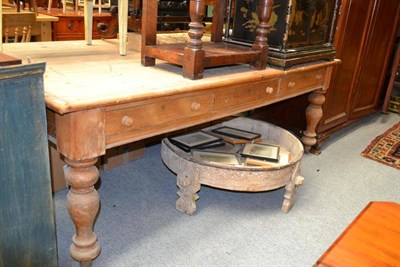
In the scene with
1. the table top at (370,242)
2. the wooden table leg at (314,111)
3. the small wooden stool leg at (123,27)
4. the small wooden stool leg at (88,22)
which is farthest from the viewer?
the wooden table leg at (314,111)

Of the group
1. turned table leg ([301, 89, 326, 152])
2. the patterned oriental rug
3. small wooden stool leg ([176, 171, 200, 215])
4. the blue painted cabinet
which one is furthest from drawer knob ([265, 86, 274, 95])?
the patterned oriental rug

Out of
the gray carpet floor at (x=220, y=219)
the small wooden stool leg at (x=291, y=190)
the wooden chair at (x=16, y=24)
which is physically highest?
the wooden chair at (x=16, y=24)

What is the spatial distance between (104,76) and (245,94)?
2.28 feet

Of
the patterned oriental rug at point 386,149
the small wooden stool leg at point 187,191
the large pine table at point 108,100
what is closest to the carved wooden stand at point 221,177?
the small wooden stool leg at point 187,191

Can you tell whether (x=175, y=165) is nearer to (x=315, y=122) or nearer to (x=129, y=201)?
(x=129, y=201)

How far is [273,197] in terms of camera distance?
2.26 metres

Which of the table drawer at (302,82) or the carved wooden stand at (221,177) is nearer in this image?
the carved wooden stand at (221,177)

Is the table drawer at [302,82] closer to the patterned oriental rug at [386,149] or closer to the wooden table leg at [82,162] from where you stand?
the patterned oriental rug at [386,149]

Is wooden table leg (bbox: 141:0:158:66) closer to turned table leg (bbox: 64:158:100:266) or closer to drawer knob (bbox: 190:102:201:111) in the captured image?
drawer knob (bbox: 190:102:201:111)

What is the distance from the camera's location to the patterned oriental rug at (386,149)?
2.92 metres

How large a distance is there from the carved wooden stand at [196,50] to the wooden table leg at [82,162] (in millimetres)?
510

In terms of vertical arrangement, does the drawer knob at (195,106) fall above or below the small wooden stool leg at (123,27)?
below

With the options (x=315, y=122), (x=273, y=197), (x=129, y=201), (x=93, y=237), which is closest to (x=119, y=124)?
(x=93, y=237)

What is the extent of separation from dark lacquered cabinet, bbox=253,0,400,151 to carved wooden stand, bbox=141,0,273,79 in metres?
1.01
